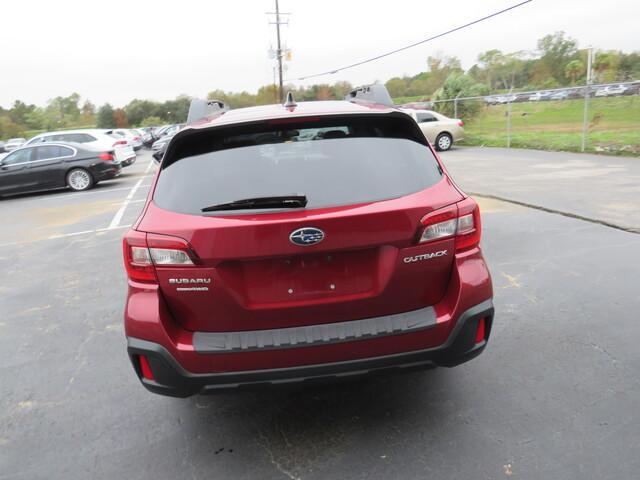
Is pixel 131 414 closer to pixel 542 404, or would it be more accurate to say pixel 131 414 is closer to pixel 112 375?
pixel 112 375

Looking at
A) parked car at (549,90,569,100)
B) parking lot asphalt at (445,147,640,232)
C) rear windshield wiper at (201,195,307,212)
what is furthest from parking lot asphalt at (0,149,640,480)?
parked car at (549,90,569,100)

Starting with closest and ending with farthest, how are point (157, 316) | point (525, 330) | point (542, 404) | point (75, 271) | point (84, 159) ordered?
point (157, 316) < point (542, 404) < point (525, 330) < point (75, 271) < point (84, 159)

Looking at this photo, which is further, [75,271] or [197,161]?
[75,271]

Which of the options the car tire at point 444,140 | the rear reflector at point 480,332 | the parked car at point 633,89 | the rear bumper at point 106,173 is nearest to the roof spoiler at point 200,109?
the rear reflector at point 480,332

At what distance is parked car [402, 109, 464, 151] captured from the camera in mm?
19141

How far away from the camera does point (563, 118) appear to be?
86.9 ft

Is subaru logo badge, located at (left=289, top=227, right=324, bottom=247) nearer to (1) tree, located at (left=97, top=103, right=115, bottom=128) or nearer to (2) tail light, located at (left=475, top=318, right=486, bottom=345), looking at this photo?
(2) tail light, located at (left=475, top=318, right=486, bottom=345)

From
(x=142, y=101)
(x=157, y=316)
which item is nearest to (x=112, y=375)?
(x=157, y=316)

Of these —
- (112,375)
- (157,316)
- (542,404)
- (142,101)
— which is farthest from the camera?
(142,101)

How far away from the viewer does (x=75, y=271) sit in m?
6.26

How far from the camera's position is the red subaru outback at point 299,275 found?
232 centimetres

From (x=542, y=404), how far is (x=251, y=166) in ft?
7.03

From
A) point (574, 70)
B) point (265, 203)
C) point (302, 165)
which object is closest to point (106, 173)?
point (302, 165)

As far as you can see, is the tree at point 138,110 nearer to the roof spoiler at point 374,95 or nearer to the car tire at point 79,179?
the car tire at point 79,179
